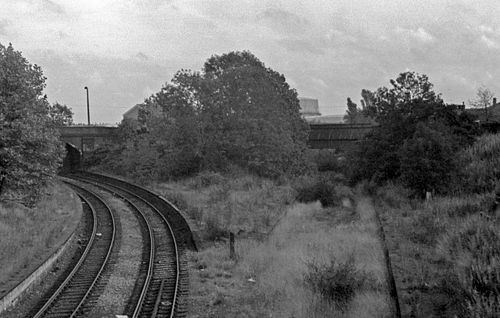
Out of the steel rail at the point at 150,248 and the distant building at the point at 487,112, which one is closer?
the steel rail at the point at 150,248

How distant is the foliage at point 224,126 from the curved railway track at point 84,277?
18.1m

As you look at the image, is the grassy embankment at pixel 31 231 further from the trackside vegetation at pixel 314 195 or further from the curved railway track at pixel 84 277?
the trackside vegetation at pixel 314 195

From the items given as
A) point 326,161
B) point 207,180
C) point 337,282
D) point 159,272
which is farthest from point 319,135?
point 337,282

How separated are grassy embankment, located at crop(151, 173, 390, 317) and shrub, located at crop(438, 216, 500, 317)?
1.96 metres

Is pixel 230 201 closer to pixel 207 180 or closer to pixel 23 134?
pixel 207 180

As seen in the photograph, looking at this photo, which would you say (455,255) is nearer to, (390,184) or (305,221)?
(305,221)

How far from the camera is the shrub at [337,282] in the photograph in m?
12.1

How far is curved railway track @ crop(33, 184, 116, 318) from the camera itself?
1236 cm

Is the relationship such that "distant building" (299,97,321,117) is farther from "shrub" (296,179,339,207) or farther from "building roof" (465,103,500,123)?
"shrub" (296,179,339,207)

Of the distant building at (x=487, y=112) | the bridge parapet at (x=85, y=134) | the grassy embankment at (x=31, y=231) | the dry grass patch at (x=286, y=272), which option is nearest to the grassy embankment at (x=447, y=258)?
the dry grass patch at (x=286, y=272)

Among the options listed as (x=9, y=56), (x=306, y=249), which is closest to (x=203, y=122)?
(x=9, y=56)

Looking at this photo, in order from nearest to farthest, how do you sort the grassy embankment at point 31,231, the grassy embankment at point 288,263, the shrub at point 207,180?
the grassy embankment at point 288,263 < the grassy embankment at point 31,231 < the shrub at point 207,180

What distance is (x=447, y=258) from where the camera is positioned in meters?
13.3

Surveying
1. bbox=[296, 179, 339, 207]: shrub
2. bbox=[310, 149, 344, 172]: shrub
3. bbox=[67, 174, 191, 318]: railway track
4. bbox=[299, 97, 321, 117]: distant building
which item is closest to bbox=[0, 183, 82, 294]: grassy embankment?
bbox=[67, 174, 191, 318]: railway track
